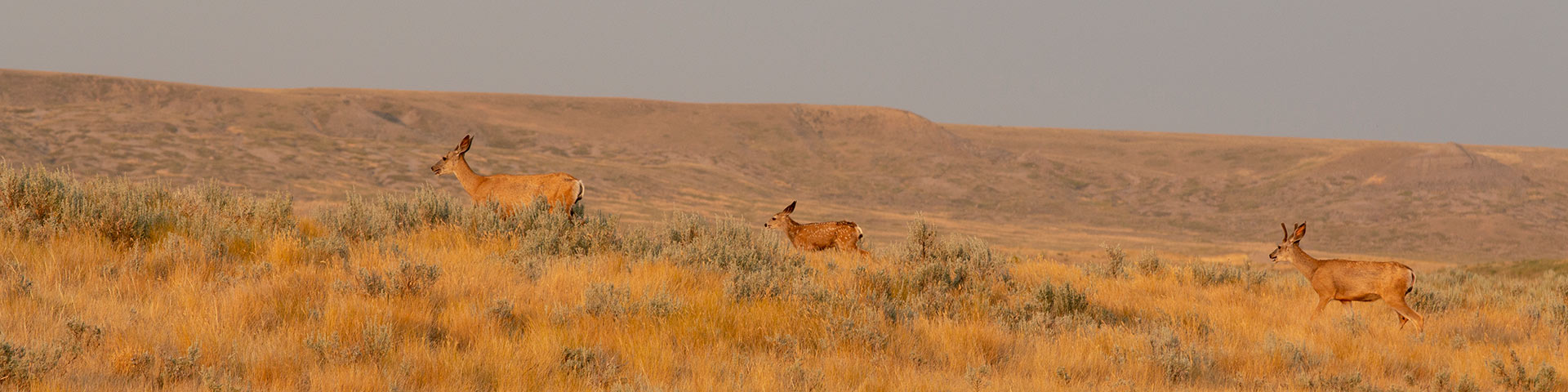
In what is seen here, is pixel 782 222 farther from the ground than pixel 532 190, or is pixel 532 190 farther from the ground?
pixel 532 190

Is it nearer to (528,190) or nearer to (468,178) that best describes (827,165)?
(468,178)

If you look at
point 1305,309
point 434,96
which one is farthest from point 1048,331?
point 434,96

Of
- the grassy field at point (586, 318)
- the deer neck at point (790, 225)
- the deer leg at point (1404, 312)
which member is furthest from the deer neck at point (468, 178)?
the deer leg at point (1404, 312)

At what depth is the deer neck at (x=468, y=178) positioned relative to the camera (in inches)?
446

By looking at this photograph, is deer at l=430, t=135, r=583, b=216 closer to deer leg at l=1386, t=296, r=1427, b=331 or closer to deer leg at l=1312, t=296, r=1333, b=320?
deer leg at l=1312, t=296, r=1333, b=320

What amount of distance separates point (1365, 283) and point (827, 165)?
71.9 metres

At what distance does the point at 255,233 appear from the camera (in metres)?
7.41

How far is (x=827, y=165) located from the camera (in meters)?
80.1

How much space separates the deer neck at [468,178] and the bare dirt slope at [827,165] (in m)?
32.9

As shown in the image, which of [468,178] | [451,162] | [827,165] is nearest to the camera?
[468,178]

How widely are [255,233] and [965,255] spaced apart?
19.6 feet

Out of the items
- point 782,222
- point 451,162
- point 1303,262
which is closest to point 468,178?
point 451,162

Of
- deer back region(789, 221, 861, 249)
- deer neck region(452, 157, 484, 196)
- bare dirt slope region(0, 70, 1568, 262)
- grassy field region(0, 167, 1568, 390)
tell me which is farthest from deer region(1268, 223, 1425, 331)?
bare dirt slope region(0, 70, 1568, 262)

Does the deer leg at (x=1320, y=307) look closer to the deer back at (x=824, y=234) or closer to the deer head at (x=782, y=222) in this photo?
the deer back at (x=824, y=234)
